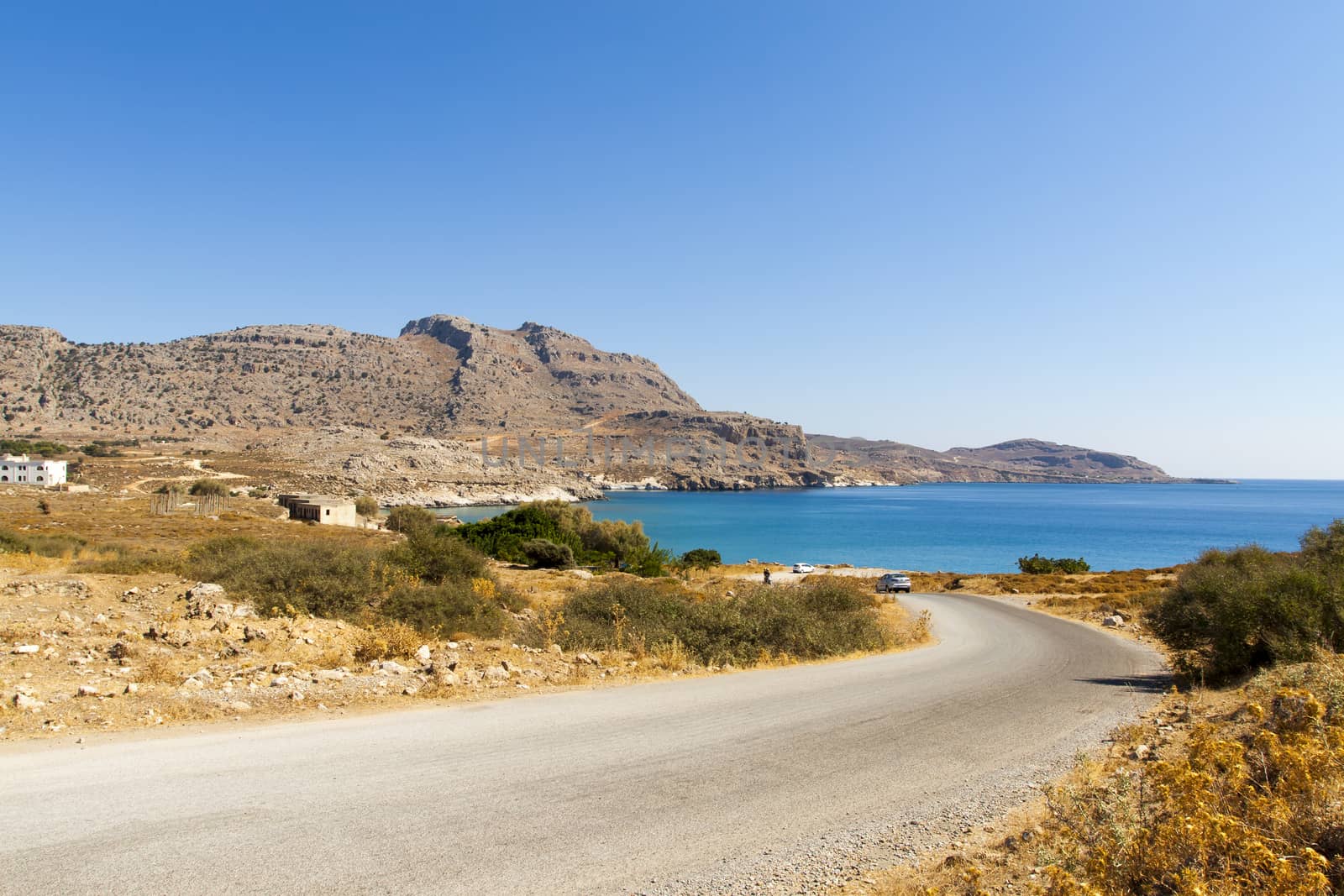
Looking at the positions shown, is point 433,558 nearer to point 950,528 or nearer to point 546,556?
point 546,556

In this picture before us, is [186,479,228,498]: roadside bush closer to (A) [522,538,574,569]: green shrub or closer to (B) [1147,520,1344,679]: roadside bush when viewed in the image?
(A) [522,538,574,569]: green shrub

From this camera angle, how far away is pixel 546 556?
40719 mm

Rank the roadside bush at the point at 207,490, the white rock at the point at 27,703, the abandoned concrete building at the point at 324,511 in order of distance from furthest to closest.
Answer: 1. the roadside bush at the point at 207,490
2. the abandoned concrete building at the point at 324,511
3. the white rock at the point at 27,703

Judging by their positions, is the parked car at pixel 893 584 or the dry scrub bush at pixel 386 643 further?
the parked car at pixel 893 584

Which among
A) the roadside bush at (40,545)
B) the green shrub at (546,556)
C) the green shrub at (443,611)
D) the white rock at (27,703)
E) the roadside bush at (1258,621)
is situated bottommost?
the green shrub at (546,556)

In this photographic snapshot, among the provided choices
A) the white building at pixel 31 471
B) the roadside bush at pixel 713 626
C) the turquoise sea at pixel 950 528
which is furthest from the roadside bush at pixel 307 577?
the white building at pixel 31 471

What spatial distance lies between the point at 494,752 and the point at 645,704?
8.98ft

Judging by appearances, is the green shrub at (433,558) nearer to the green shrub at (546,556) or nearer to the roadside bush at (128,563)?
the roadside bush at (128,563)

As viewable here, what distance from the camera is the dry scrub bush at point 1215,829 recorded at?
11.5 ft

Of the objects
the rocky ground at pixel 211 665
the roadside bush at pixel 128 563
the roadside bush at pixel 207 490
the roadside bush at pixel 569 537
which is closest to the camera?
the rocky ground at pixel 211 665

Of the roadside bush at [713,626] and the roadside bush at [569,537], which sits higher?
the roadside bush at [713,626]

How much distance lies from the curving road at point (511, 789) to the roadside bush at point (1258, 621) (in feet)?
7.86

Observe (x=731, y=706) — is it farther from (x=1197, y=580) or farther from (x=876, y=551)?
(x=876, y=551)

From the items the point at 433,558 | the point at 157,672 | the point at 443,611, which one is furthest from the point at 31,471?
the point at 157,672
